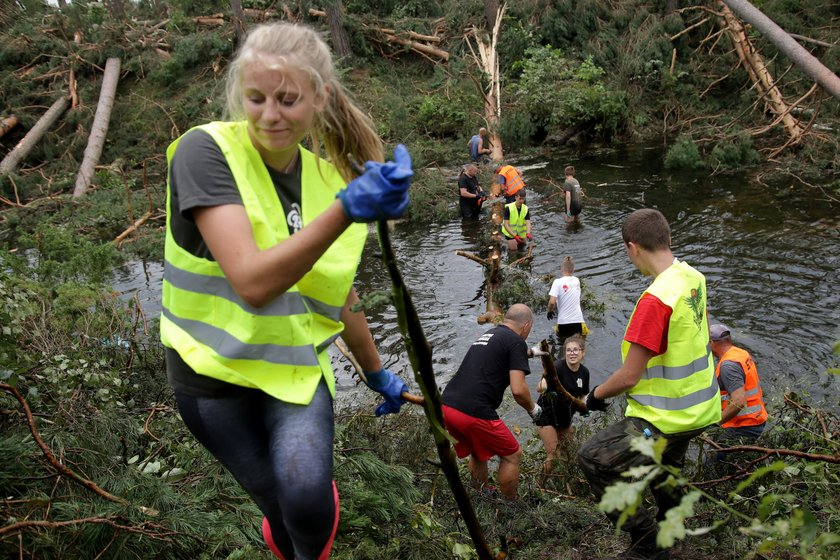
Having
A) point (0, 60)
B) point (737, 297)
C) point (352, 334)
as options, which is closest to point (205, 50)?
point (0, 60)

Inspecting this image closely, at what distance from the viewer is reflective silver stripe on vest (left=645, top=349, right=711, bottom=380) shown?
3.52 m

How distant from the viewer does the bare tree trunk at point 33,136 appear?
17531mm

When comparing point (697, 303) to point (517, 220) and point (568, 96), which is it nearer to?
point (517, 220)

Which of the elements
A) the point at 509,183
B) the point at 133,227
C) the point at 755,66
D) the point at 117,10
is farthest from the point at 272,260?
the point at 117,10

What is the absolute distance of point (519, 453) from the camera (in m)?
5.25

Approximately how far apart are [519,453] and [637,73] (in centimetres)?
1601

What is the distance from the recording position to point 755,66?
16703mm

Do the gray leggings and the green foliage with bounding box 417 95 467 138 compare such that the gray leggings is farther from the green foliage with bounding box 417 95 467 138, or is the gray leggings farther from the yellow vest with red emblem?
the green foliage with bounding box 417 95 467 138

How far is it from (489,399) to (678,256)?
23.7 feet

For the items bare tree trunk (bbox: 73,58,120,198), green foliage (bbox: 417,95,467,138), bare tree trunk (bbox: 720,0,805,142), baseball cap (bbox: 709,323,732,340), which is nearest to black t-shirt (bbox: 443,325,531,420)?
baseball cap (bbox: 709,323,732,340)

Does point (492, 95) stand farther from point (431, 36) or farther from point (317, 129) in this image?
point (317, 129)

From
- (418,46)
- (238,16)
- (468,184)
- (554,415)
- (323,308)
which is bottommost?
(468,184)

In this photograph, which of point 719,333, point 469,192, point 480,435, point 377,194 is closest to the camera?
point 377,194

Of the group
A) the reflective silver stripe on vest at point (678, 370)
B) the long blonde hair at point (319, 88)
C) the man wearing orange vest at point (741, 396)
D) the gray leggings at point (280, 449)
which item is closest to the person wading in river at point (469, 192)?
the man wearing orange vest at point (741, 396)
